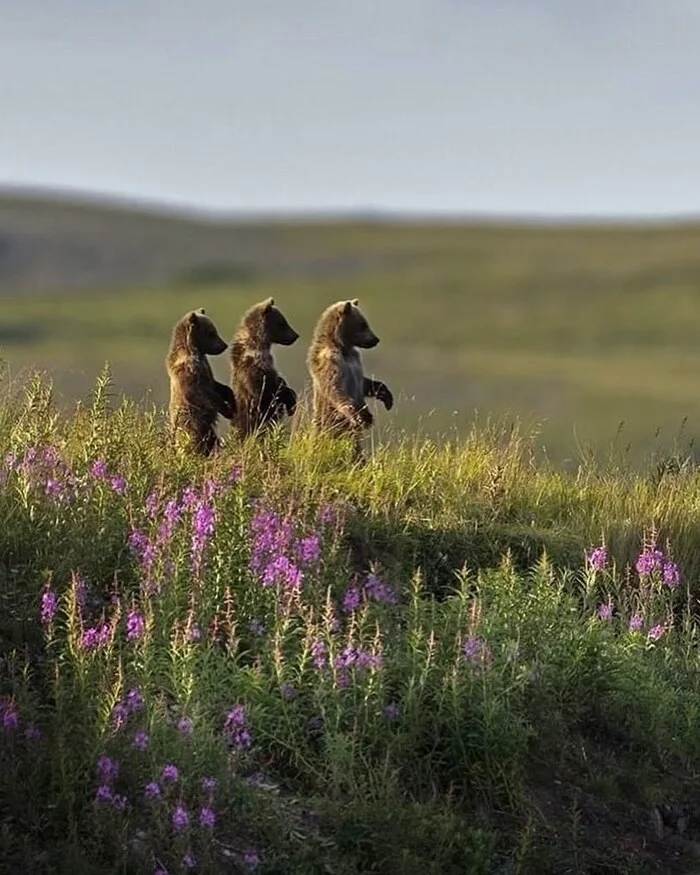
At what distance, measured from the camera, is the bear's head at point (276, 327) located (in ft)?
35.7

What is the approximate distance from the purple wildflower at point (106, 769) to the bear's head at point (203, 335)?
577 cm

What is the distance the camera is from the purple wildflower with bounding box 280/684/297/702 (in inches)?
215

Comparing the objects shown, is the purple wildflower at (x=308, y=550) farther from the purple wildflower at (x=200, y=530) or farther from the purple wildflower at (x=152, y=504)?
the purple wildflower at (x=152, y=504)

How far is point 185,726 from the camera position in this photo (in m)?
5.05

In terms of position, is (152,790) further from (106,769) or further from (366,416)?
(366,416)

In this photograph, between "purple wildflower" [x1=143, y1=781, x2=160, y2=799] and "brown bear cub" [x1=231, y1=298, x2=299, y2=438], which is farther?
"brown bear cub" [x1=231, y1=298, x2=299, y2=438]

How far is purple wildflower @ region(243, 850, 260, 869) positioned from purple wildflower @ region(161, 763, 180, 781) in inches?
14.4

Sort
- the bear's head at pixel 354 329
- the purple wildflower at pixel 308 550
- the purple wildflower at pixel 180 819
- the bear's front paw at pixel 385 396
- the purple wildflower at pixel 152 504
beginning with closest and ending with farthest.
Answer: the purple wildflower at pixel 180 819
the purple wildflower at pixel 308 550
the purple wildflower at pixel 152 504
the bear's head at pixel 354 329
the bear's front paw at pixel 385 396

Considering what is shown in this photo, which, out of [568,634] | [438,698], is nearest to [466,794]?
[438,698]

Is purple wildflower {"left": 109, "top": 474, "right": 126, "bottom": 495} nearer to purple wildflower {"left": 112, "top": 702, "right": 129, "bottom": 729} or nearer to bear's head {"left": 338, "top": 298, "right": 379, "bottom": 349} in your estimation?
purple wildflower {"left": 112, "top": 702, "right": 129, "bottom": 729}

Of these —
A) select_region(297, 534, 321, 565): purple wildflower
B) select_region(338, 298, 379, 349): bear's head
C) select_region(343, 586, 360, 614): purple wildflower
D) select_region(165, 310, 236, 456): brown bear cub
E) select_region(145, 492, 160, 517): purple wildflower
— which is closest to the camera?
select_region(343, 586, 360, 614): purple wildflower

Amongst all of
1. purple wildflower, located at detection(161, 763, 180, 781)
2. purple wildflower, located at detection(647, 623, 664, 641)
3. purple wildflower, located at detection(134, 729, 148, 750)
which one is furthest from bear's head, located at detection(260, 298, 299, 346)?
purple wildflower, located at detection(161, 763, 180, 781)

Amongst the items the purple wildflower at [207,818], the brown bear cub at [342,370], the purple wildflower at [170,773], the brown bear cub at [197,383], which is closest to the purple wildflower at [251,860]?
the purple wildflower at [207,818]

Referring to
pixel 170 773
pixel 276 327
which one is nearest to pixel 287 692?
pixel 170 773
